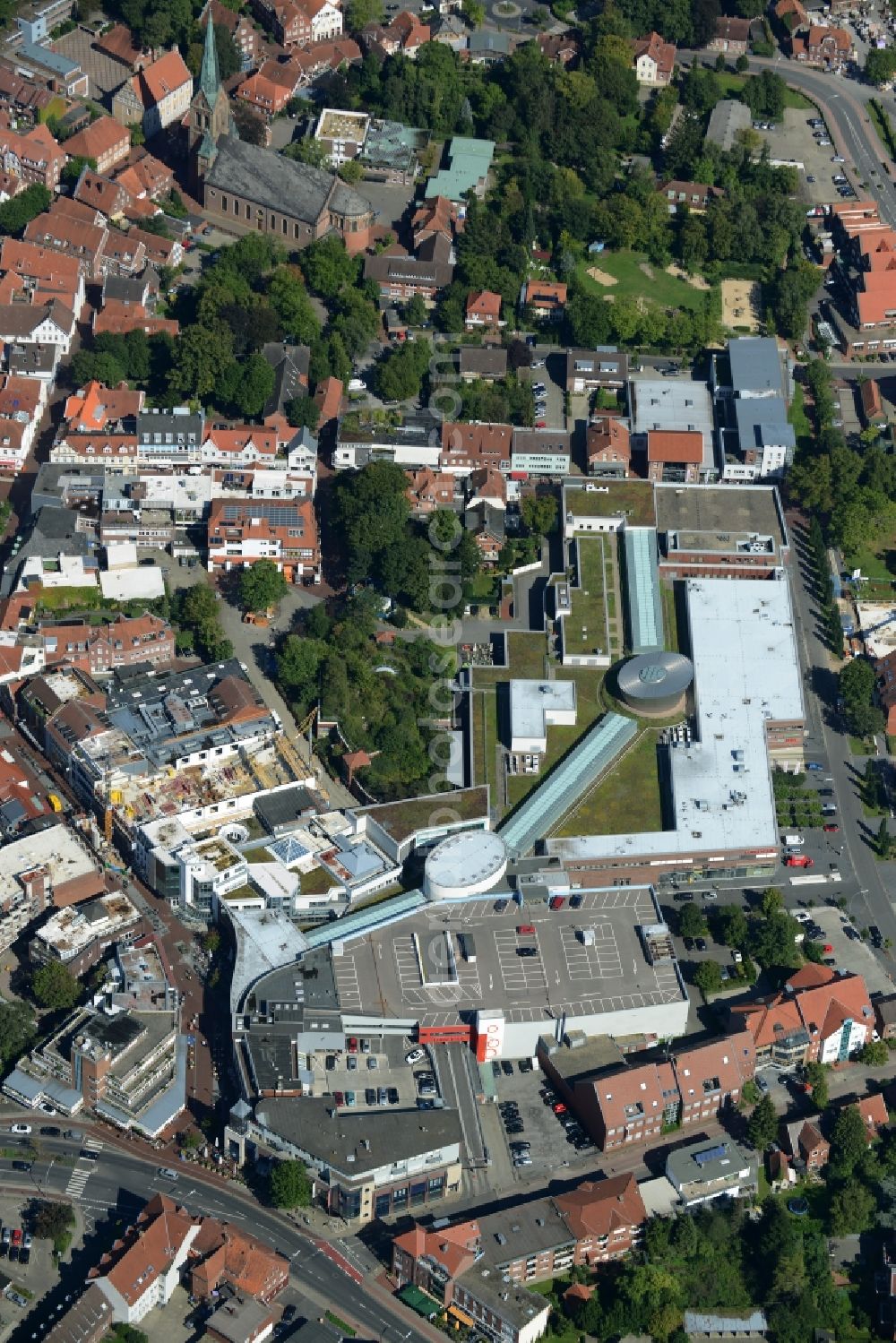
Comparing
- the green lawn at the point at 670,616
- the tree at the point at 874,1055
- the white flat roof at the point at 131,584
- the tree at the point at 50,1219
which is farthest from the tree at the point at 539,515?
the tree at the point at 50,1219

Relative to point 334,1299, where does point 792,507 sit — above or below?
above

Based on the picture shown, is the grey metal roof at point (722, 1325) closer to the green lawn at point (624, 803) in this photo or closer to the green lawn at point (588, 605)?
the green lawn at point (624, 803)

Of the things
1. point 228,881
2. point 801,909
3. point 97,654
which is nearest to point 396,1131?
point 228,881

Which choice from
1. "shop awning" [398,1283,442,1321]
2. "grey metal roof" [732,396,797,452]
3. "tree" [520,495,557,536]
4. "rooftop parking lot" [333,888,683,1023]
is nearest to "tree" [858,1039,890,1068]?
"rooftop parking lot" [333,888,683,1023]

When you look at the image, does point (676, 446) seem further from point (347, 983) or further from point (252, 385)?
point (347, 983)

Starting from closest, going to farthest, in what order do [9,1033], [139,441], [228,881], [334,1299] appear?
[334,1299] < [9,1033] < [228,881] < [139,441]

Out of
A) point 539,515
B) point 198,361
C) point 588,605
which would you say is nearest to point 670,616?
point 588,605

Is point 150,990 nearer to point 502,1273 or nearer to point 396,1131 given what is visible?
point 396,1131
